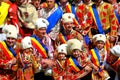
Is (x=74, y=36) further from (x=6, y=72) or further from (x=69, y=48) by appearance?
(x=6, y=72)

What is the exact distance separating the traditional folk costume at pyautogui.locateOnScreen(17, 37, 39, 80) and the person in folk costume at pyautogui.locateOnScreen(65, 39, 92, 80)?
22.1 inches

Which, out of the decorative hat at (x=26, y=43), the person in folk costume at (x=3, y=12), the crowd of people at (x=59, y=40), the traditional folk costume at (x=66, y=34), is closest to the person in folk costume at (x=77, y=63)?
the crowd of people at (x=59, y=40)

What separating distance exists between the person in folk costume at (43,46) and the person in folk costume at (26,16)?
16 cm

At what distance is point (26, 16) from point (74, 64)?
122 centimetres

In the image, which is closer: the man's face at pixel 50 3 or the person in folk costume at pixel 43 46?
the person in folk costume at pixel 43 46

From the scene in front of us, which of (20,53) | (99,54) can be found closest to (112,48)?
(99,54)

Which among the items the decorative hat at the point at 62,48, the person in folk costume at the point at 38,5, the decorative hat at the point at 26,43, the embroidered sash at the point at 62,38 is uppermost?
the person in folk costume at the point at 38,5

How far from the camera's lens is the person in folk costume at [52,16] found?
9797 mm

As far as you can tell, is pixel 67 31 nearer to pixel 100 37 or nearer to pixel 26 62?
pixel 100 37

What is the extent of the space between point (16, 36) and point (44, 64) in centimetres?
64

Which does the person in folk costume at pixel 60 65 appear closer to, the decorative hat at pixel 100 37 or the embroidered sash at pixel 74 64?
the embroidered sash at pixel 74 64

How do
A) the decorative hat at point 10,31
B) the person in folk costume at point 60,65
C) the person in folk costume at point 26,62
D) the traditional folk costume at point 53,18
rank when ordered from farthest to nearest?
the traditional folk costume at point 53,18
the person in folk costume at point 60,65
the decorative hat at point 10,31
the person in folk costume at point 26,62

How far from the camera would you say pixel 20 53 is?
8.97 m

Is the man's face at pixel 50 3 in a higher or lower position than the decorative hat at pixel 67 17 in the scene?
higher
